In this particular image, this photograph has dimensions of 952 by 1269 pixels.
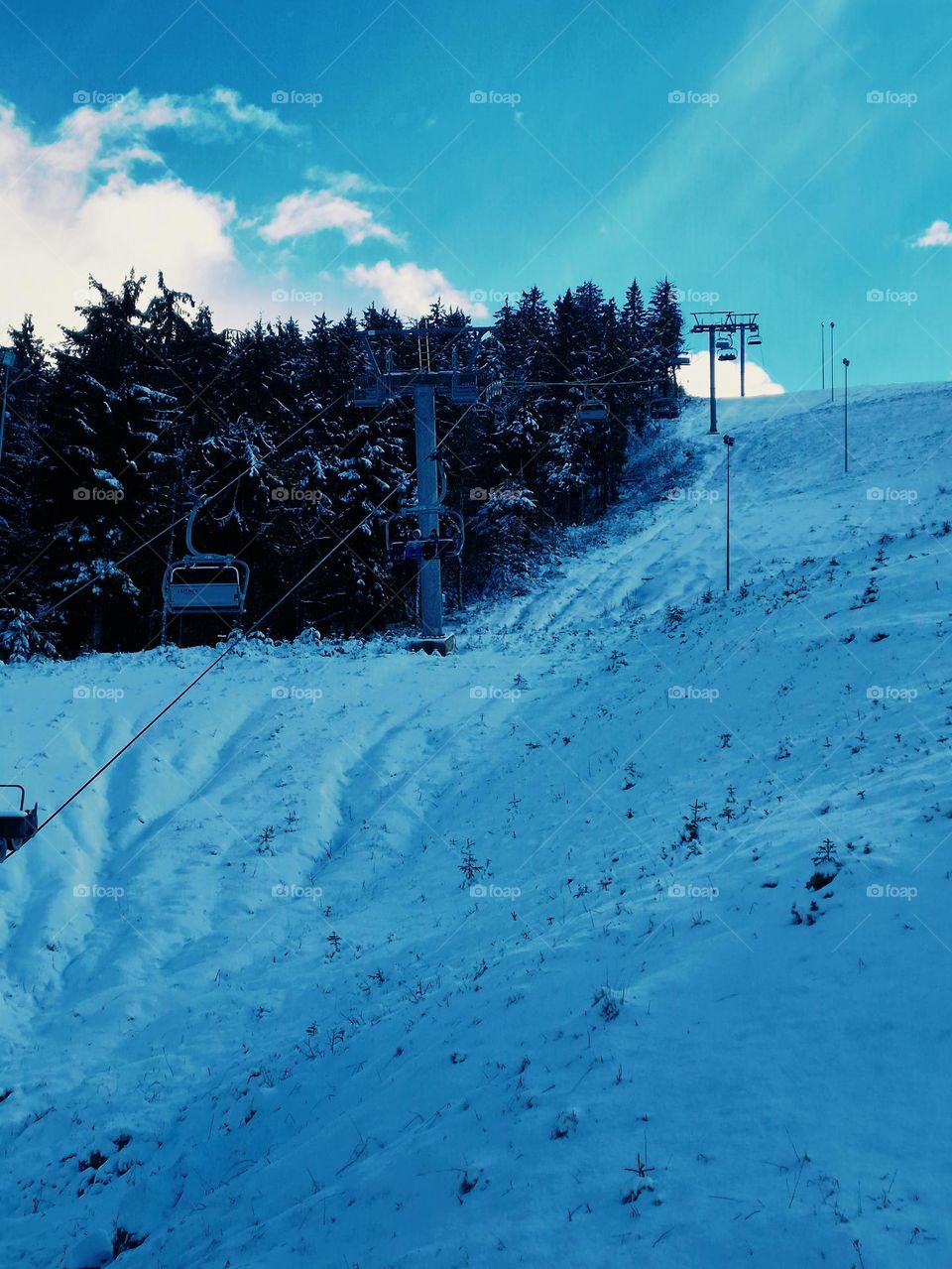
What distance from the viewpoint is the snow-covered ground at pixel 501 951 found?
548 cm

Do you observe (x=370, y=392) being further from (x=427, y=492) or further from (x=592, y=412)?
(x=592, y=412)

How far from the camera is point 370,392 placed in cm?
2562

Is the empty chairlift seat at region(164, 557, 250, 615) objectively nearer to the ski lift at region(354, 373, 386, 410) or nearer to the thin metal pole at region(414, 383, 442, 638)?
the thin metal pole at region(414, 383, 442, 638)

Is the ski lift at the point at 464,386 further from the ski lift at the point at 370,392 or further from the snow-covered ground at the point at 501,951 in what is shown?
the snow-covered ground at the point at 501,951

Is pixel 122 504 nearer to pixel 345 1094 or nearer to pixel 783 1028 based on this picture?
pixel 345 1094

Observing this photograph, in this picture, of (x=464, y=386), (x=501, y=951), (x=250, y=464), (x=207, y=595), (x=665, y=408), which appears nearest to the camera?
(x=501, y=951)

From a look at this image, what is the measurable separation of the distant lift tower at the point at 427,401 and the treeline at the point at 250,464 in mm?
650

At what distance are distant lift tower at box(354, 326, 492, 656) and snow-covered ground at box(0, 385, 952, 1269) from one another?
2.23m

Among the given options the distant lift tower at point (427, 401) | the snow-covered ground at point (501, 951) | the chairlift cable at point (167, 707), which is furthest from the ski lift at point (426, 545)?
the chairlift cable at point (167, 707)

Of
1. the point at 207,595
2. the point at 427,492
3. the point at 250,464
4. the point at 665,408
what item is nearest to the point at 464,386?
the point at 427,492

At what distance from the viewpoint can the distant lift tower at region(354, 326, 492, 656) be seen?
979 inches

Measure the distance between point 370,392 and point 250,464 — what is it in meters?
10.9

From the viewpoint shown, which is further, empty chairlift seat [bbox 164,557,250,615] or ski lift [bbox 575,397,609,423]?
ski lift [bbox 575,397,609,423]

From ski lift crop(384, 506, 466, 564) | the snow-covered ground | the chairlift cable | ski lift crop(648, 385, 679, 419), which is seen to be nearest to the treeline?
the chairlift cable
